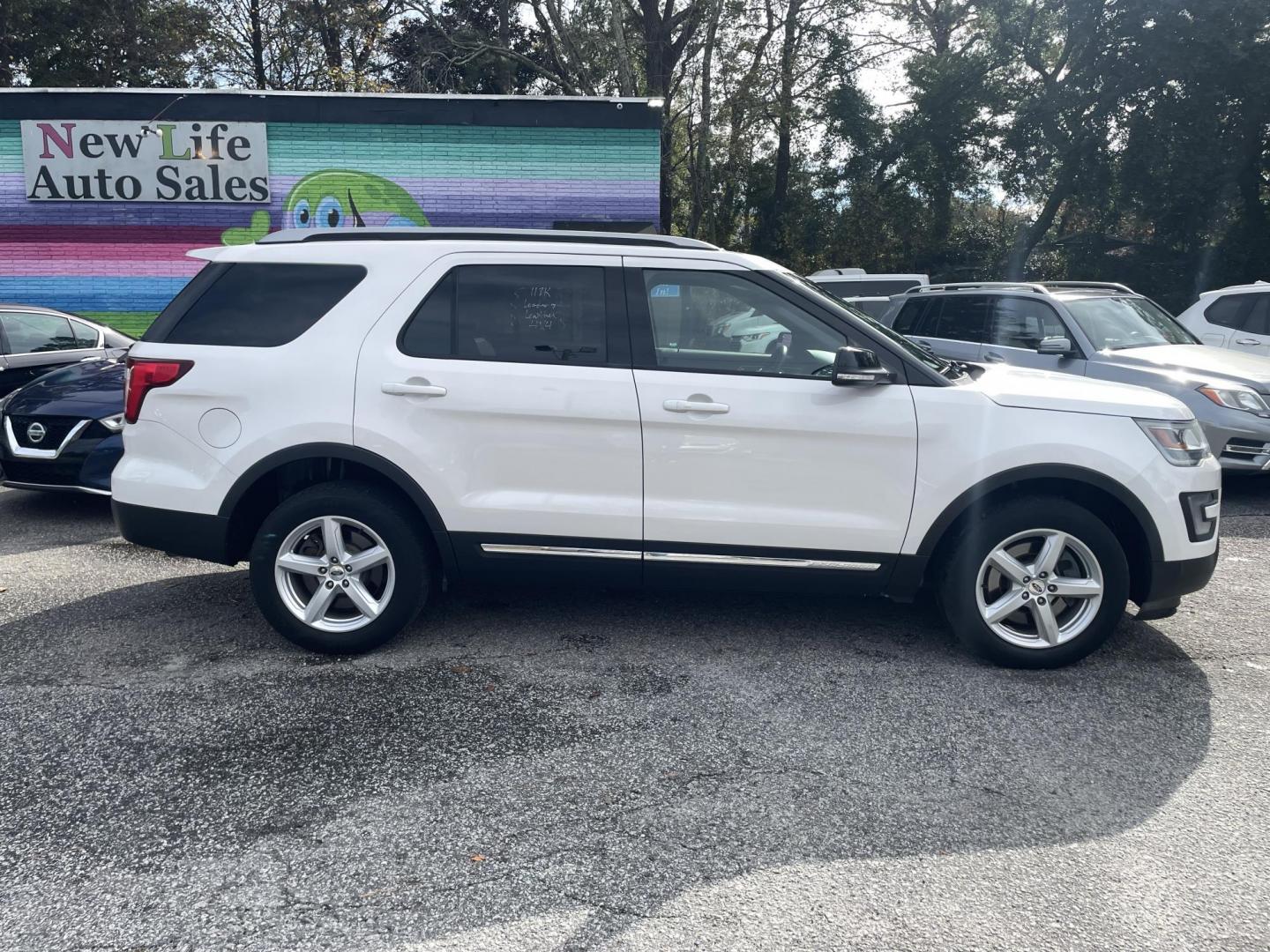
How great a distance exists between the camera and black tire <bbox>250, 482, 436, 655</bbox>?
175 inches

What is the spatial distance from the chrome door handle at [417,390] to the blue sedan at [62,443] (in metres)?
3.49

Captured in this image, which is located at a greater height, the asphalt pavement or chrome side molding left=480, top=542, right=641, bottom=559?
chrome side molding left=480, top=542, right=641, bottom=559

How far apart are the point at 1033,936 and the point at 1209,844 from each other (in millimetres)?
864

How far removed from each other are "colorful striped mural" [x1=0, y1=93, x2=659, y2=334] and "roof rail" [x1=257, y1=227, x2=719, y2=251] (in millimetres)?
11657

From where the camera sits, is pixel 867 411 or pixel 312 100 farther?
pixel 312 100

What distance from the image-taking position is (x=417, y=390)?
4.41 metres

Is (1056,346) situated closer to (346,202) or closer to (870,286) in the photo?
(870,286)

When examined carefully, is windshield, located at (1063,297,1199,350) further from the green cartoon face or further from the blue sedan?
the green cartoon face

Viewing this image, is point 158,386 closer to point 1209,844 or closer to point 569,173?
point 1209,844

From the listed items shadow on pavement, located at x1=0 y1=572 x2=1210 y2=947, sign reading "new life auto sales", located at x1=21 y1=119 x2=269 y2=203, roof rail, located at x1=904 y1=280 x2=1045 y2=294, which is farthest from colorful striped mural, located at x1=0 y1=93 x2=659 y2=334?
shadow on pavement, located at x1=0 y1=572 x2=1210 y2=947

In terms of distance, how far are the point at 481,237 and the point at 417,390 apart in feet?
2.72

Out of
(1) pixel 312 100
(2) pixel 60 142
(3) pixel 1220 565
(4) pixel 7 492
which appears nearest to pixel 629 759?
(3) pixel 1220 565

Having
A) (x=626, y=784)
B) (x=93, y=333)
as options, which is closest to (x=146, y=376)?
(x=626, y=784)

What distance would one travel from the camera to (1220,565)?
20.8 feet
